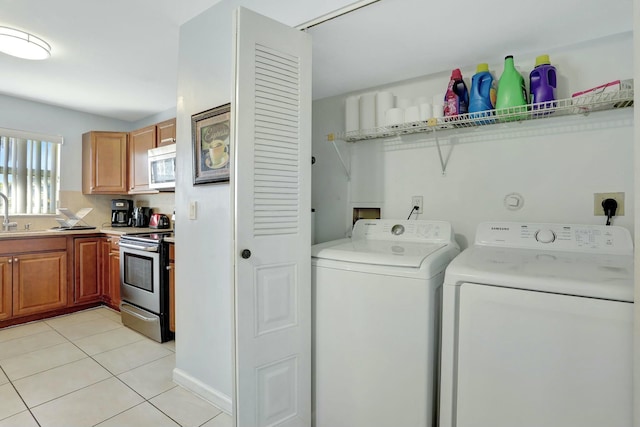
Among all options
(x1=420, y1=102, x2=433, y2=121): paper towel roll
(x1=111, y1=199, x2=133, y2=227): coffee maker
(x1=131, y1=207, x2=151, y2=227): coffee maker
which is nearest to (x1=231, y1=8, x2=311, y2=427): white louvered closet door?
(x1=420, y1=102, x2=433, y2=121): paper towel roll

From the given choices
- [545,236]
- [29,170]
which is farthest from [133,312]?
[545,236]

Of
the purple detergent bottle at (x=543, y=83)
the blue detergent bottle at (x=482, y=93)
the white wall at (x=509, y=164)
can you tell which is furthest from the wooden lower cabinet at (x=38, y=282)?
the purple detergent bottle at (x=543, y=83)

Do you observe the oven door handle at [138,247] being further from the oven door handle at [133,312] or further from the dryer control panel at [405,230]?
the dryer control panel at [405,230]

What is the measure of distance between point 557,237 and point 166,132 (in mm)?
3196

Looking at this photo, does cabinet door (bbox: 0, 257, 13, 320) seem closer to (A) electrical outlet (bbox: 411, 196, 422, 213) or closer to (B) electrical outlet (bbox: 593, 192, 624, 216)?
(A) electrical outlet (bbox: 411, 196, 422, 213)

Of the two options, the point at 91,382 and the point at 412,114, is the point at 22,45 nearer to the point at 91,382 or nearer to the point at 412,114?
the point at 91,382

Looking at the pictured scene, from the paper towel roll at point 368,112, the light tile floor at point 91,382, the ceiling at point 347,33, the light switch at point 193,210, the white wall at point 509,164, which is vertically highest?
the ceiling at point 347,33

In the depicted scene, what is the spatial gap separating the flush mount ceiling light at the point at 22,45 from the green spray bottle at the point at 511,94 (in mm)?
2839

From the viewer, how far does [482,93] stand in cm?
176

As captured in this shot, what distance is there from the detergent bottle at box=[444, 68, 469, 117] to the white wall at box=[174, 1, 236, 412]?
1209mm

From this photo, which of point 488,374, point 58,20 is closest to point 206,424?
point 488,374

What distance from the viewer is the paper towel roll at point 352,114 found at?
2.27 metres

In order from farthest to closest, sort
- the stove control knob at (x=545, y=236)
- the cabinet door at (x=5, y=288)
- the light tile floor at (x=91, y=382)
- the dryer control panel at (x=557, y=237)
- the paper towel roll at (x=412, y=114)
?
the cabinet door at (x=5, y=288), the paper towel roll at (x=412, y=114), the light tile floor at (x=91, y=382), the stove control knob at (x=545, y=236), the dryer control panel at (x=557, y=237)

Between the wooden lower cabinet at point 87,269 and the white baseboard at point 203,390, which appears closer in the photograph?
the white baseboard at point 203,390
